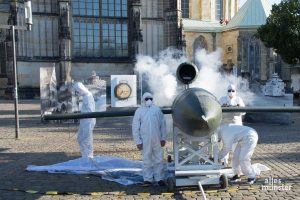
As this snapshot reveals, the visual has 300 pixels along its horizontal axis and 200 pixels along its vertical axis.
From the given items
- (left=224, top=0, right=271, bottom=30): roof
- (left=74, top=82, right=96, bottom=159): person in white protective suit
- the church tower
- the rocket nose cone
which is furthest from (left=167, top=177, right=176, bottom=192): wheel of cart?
the church tower

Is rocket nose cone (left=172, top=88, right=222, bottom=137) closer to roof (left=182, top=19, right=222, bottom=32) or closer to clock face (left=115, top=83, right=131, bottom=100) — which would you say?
clock face (left=115, top=83, right=131, bottom=100)

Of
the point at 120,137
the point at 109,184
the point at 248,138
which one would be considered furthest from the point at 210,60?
the point at 109,184

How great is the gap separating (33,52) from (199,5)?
26.4 m

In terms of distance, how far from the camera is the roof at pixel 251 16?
1884 inches

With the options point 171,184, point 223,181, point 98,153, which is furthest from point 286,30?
point 171,184

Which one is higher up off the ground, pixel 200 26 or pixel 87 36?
pixel 200 26

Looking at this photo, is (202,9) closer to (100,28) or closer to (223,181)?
(100,28)

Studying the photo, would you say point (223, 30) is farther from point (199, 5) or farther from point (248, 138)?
point (248, 138)

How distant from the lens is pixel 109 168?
916cm

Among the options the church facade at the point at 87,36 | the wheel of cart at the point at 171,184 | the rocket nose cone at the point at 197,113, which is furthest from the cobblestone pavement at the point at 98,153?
the church facade at the point at 87,36

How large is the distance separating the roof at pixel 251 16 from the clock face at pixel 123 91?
30.2 m

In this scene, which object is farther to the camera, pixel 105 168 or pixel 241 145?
pixel 105 168

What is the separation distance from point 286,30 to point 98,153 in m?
19.5

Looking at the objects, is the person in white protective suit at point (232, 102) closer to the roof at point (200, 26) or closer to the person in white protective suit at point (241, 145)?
the person in white protective suit at point (241, 145)
